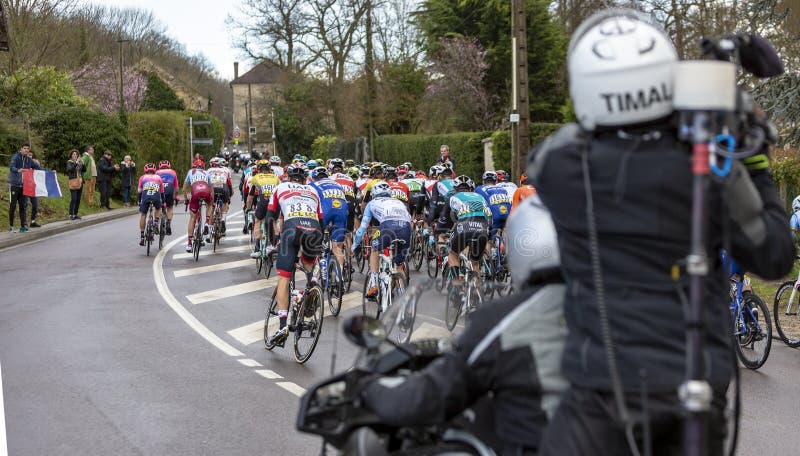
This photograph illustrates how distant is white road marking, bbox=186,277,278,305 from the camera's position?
1396 cm

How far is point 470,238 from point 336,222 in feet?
7.18

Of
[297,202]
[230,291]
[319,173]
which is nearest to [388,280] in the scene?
[297,202]

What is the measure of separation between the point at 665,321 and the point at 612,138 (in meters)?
0.51

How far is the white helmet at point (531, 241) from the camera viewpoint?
3072 millimetres

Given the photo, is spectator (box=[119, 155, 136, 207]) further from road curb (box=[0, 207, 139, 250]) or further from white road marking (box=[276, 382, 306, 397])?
white road marking (box=[276, 382, 306, 397])

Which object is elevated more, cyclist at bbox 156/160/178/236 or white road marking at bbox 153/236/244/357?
cyclist at bbox 156/160/178/236

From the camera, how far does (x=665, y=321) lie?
2555 millimetres

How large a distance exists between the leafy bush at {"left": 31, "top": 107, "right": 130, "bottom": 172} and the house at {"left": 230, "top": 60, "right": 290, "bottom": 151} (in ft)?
136

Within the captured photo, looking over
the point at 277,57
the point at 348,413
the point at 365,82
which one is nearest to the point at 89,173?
the point at 365,82

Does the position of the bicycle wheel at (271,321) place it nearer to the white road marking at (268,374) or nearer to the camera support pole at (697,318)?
the white road marking at (268,374)

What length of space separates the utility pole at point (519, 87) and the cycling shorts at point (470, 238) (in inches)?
326

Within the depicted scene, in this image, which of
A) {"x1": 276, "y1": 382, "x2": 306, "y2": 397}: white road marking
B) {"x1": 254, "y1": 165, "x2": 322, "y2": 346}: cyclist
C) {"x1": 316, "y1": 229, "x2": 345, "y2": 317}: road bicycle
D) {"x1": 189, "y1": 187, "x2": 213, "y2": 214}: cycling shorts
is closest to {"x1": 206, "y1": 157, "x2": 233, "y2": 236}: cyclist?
{"x1": 189, "y1": 187, "x2": 213, "y2": 214}: cycling shorts

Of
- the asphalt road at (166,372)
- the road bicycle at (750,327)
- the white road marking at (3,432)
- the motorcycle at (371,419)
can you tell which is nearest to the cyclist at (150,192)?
the asphalt road at (166,372)

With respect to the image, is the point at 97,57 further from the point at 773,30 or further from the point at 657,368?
the point at 657,368
